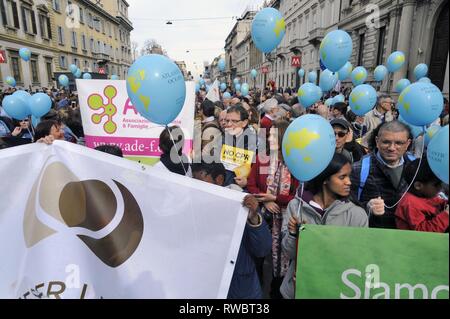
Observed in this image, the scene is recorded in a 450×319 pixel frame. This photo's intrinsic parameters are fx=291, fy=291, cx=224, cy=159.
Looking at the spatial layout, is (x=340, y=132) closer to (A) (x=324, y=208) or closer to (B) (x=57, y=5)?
(A) (x=324, y=208)

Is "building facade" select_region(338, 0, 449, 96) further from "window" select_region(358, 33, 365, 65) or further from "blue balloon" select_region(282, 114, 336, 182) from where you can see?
"blue balloon" select_region(282, 114, 336, 182)

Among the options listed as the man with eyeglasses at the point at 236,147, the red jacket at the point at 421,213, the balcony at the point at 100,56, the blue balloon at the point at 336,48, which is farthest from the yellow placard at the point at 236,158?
the balcony at the point at 100,56

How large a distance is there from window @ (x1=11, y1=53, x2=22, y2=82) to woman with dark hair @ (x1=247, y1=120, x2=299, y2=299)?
27.3m

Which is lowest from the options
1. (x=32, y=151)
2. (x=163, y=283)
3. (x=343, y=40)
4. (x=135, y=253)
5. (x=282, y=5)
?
(x=163, y=283)

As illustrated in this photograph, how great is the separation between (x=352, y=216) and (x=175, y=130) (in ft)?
7.81

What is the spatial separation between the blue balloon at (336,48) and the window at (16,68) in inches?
1041

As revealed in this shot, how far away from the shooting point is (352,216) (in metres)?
1.67

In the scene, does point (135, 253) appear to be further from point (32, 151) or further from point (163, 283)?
point (32, 151)

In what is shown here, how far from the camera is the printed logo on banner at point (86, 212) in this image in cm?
164

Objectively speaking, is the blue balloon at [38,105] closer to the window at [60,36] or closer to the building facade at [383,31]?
the building facade at [383,31]

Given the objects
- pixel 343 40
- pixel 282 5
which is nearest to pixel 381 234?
pixel 343 40

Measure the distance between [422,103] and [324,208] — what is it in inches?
59.7

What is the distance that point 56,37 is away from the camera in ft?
98.4

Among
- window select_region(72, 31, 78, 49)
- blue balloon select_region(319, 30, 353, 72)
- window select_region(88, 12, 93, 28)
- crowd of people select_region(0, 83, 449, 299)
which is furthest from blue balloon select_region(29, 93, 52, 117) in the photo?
window select_region(88, 12, 93, 28)
